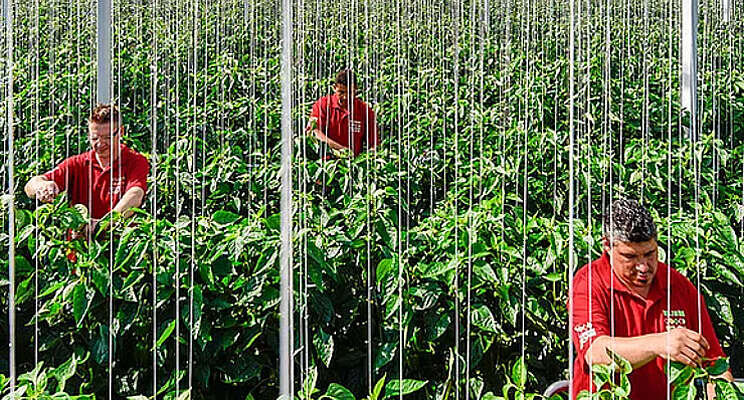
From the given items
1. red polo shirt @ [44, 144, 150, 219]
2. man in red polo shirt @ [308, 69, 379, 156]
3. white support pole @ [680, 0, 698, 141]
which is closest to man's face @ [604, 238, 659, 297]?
red polo shirt @ [44, 144, 150, 219]

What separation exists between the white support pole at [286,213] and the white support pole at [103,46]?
1847 millimetres

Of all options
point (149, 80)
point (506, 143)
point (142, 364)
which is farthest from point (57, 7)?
point (142, 364)

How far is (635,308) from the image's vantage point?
6.06 feet

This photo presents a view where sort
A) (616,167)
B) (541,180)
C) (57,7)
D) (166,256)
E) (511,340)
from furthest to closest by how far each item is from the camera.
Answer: (57,7) → (541,180) → (616,167) → (511,340) → (166,256)

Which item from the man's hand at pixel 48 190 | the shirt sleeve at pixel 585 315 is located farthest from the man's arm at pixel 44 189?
the shirt sleeve at pixel 585 315

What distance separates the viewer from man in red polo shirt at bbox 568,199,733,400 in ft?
5.54

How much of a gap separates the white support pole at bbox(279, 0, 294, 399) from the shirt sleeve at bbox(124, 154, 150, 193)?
130 cm

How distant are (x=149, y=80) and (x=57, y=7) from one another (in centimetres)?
227

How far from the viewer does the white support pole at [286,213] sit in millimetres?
1311

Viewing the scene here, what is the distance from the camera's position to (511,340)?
6.07 ft

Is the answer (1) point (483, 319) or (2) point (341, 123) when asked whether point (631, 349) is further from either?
(2) point (341, 123)

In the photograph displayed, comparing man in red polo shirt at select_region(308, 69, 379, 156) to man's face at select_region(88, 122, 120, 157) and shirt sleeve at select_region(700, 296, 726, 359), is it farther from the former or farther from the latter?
shirt sleeve at select_region(700, 296, 726, 359)

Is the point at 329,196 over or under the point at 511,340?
over

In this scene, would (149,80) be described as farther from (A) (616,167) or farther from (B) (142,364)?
(B) (142,364)
